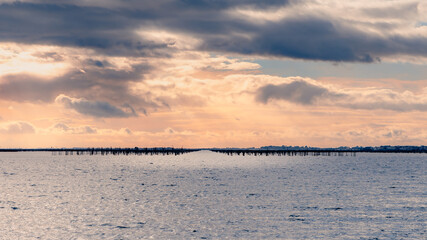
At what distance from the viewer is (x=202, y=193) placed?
49781 mm

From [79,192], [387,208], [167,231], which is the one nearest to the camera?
[167,231]

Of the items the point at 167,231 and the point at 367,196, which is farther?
the point at 367,196

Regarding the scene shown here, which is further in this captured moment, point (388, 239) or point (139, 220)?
point (139, 220)

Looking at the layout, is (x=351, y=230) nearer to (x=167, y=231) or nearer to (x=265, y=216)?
(x=265, y=216)

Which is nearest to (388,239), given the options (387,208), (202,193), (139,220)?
(387,208)

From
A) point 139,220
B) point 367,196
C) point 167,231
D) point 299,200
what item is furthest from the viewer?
point 367,196

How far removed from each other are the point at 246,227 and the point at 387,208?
50.5ft

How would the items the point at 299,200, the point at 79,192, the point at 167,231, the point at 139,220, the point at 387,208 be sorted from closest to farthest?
the point at 167,231
the point at 139,220
the point at 387,208
the point at 299,200
the point at 79,192

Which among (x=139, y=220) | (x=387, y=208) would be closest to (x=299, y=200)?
(x=387, y=208)

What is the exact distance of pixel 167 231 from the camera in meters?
28.6

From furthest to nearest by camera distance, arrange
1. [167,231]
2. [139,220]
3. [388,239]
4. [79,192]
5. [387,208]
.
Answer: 1. [79,192]
2. [387,208]
3. [139,220]
4. [167,231]
5. [388,239]

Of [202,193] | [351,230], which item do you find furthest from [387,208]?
[202,193]

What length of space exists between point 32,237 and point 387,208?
2790 cm

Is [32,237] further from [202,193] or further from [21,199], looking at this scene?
[202,193]
